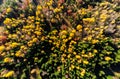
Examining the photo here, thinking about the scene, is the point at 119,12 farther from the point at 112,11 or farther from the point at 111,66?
the point at 111,66

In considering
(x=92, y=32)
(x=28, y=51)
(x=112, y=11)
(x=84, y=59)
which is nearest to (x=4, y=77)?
(x=28, y=51)

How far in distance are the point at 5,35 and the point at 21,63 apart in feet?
7.88

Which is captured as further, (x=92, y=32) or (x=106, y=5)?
(x=106, y=5)

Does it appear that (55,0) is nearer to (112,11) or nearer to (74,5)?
(74,5)

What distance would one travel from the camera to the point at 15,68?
12.6 metres

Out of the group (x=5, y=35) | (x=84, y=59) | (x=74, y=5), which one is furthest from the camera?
(x=74, y=5)

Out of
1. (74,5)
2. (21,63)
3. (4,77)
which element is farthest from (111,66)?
(4,77)

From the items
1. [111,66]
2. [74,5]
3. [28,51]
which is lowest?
[111,66]

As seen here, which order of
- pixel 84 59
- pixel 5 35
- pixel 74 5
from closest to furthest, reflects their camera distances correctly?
pixel 84 59, pixel 5 35, pixel 74 5

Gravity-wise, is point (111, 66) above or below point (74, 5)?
below

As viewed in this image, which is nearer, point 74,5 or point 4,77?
point 4,77

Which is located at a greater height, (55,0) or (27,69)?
(55,0)

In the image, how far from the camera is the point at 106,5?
14.8 meters

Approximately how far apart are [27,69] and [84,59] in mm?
3826
